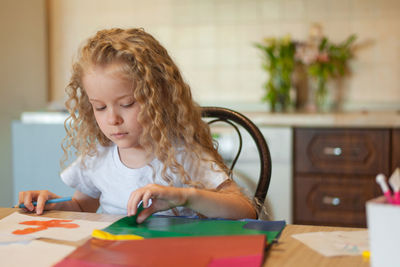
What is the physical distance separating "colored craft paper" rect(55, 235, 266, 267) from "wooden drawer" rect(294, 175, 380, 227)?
5.18 feet

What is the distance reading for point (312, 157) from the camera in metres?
2.22

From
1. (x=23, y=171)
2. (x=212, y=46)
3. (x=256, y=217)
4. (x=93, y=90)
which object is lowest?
(x=23, y=171)

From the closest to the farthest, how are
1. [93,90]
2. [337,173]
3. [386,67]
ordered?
[93,90], [337,173], [386,67]

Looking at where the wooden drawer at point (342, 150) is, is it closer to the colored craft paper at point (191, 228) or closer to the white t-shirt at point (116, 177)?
the white t-shirt at point (116, 177)

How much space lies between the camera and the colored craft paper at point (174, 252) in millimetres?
632

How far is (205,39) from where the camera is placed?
283cm

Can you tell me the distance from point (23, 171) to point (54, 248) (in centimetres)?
187

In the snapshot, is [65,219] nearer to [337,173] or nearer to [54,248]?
[54,248]

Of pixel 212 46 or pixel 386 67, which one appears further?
pixel 212 46

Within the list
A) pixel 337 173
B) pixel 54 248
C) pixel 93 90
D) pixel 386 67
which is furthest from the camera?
pixel 386 67

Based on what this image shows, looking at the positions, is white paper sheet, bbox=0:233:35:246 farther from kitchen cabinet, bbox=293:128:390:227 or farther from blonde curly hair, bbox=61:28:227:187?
kitchen cabinet, bbox=293:128:390:227

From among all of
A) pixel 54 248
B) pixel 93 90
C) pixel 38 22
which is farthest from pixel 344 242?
pixel 38 22

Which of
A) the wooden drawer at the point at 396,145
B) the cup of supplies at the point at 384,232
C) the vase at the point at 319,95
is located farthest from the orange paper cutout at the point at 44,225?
the vase at the point at 319,95

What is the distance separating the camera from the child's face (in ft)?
3.34
